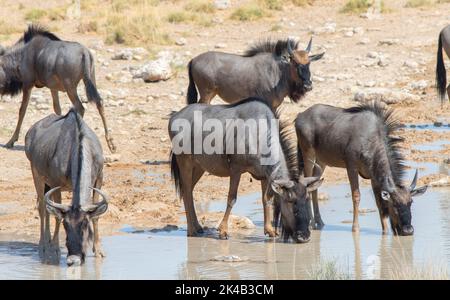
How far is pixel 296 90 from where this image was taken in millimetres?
15094

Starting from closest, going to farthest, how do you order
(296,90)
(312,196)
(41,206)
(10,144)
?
(41,206) < (312,196) < (296,90) < (10,144)

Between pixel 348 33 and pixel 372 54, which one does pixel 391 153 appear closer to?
pixel 372 54

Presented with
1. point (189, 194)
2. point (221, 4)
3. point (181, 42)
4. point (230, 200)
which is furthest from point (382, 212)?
point (221, 4)

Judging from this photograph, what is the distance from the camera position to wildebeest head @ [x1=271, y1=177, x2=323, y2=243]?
405 inches

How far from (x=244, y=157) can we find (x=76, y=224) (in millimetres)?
2278

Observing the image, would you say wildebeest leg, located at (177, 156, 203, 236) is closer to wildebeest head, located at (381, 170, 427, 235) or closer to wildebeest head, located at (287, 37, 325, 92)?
wildebeest head, located at (381, 170, 427, 235)

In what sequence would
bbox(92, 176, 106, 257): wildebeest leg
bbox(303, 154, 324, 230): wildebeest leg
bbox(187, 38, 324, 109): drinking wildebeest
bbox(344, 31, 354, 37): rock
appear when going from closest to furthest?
bbox(92, 176, 106, 257): wildebeest leg
bbox(303, 154, 324, 230): wildebeest leg
bbox(187, 38, 324, 109): drinking wildebeest
bbox(344, 31, 354, 37): rock

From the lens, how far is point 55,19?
89.4 ft

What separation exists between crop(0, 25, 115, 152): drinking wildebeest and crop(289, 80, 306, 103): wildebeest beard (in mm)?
2821

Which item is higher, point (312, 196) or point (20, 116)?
point (312, 196)

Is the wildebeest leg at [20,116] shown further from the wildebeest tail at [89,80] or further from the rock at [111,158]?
the rock at [111,158]

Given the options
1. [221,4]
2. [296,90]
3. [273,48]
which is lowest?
[221,4]

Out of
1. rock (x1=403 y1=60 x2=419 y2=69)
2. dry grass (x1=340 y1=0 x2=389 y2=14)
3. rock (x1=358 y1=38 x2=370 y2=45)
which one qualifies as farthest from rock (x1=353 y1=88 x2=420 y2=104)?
dry grass (x1=340 y1=0 x2=389 y2=14)
